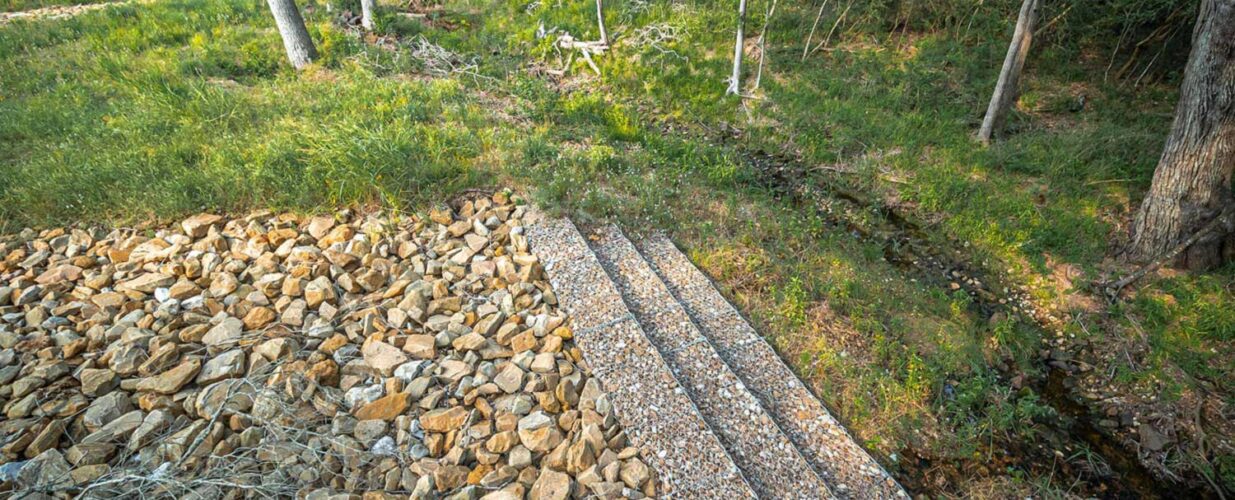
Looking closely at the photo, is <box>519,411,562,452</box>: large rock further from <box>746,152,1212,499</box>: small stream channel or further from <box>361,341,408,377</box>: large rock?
<box>746,152,1212,499</box>: small stream channel

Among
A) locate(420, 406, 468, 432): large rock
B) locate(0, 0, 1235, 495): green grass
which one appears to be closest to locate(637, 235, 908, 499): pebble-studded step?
locate(0, 0, 1235, 495): green grass

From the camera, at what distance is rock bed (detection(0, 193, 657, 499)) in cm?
337

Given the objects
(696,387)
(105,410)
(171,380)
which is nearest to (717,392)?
(696,387)

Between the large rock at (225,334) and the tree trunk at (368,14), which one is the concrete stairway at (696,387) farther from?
the tree trunk at (368,14)

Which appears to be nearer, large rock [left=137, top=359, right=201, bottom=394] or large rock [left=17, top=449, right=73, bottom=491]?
large rock [left=17, top=449, right=73, bottom=491]

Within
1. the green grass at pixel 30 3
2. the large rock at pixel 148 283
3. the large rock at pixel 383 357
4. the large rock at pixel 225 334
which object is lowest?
the large rock at pixel 383 357

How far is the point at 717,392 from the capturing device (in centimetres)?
409

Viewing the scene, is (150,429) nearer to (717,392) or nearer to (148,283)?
(148,283)

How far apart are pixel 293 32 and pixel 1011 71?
1066cm

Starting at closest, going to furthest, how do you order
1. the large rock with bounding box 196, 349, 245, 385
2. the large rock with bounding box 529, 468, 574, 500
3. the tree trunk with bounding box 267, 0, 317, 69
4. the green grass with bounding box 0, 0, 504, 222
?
the large rock with bounding box 529, 468, 574, 500 → the large rock with bounding box 196, 349, 245, 385 → the green grass with bounding box 0, 0, 504, 222 → the tree trunk with bounding box 267, 0, 317, 69

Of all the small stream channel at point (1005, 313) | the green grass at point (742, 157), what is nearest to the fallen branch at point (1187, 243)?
the green grass at point (742, 157)

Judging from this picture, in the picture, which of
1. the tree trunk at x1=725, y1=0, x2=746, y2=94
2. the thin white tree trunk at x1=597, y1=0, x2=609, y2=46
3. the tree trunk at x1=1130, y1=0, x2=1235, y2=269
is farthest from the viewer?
the thin white tree trunk at x1=597, y1=0, x2=609, y2=46

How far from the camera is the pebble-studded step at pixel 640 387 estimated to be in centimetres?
347

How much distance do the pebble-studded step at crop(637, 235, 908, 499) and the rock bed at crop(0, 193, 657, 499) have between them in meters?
Answer: 0.93
